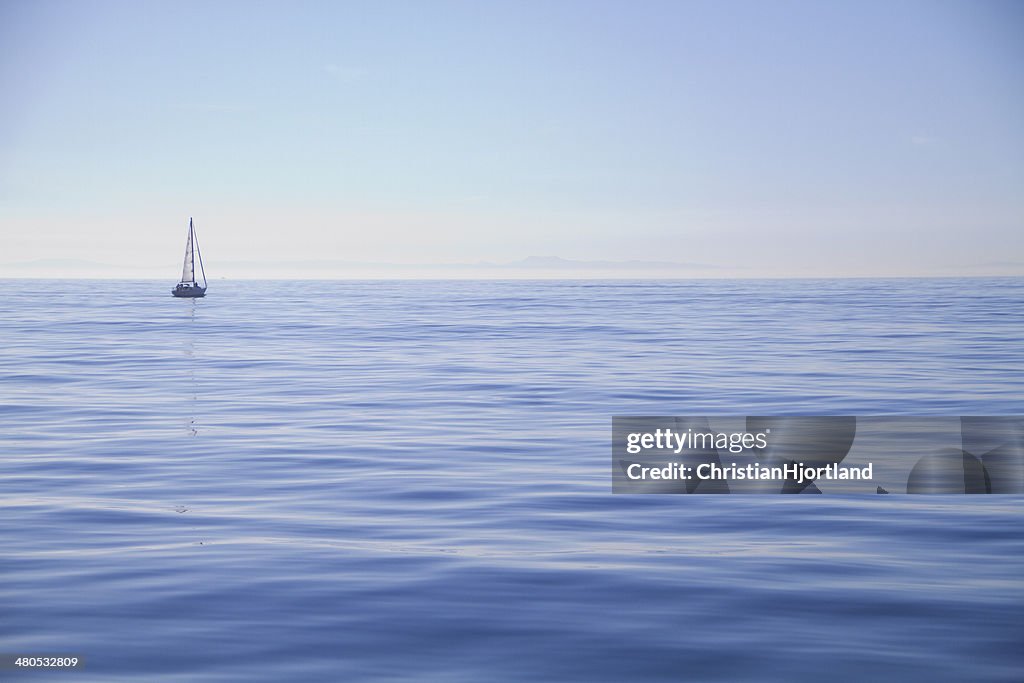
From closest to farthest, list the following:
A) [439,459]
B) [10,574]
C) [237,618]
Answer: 1. [237,618]
2. [10,574]
3. [439,459]

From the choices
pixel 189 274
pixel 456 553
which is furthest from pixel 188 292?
pixel 456 553

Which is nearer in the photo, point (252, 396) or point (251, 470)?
point (251, 470)

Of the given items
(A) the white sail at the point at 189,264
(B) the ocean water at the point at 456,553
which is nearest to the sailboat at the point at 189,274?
(A) the white sail at the point at 189,264

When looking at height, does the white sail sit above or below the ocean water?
above

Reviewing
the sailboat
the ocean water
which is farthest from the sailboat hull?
the ocean water

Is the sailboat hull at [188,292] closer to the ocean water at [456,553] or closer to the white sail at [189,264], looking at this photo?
the white sail at [189,264]

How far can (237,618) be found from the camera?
23.1 feet

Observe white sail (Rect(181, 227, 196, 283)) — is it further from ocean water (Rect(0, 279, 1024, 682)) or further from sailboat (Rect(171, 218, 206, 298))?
ocean water (Rect(0, 279, 1024, 682))


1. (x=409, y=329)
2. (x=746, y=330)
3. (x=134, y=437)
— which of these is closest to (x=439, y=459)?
(x=134, y=437)

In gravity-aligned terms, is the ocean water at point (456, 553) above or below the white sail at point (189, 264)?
below

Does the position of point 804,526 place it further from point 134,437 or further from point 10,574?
point 134,437

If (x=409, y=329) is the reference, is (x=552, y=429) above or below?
below

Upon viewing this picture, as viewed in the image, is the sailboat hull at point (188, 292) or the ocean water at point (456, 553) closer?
the ocean water at point (456, 553)

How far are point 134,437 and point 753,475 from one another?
9.55 meters
